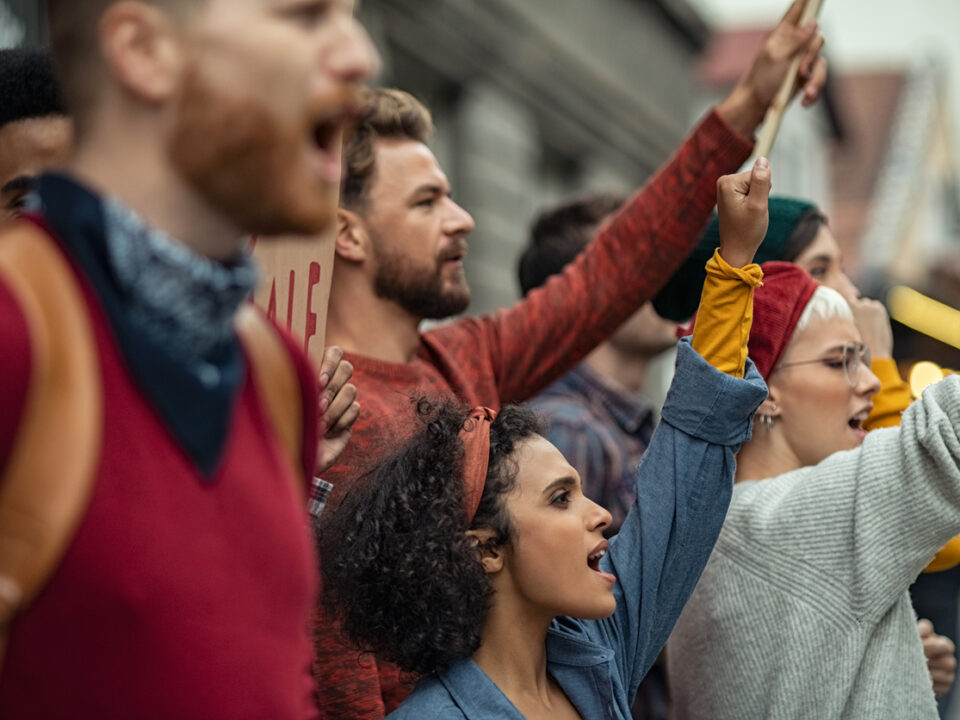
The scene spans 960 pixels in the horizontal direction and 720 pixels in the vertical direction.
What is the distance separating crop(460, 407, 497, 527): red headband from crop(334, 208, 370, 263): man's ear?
0.89 metres

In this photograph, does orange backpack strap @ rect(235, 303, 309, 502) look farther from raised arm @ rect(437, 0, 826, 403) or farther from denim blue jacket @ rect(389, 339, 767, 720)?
raised arm @ rect(437, 0, 826, 403)

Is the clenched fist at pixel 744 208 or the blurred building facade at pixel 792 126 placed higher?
the clenched fist at pixel 744 208

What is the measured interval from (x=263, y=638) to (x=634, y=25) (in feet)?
46.0

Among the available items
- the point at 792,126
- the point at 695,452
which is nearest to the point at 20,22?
the point at 695,452

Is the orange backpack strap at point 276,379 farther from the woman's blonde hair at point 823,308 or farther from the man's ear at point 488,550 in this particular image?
the woman's blonde hair at point 823,308

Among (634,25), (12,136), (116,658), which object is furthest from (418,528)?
(634,25)

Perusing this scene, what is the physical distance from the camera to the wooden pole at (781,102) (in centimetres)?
302

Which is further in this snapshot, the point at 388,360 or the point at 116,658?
the point at 388,360

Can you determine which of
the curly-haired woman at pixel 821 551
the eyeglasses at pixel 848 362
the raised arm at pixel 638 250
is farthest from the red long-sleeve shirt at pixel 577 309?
the eyeglasses at pixel 848 362

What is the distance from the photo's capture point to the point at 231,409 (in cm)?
138

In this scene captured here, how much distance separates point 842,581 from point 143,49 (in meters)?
1.85

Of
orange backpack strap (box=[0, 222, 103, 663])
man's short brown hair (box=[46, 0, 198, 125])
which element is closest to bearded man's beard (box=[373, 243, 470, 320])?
man's short brown hair (box=[46, 0, 198, 125])

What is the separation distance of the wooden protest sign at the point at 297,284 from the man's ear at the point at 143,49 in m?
0.97

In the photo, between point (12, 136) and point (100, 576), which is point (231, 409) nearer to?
point (100, 576)
